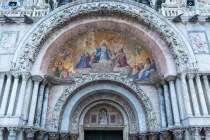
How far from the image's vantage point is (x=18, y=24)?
28.7 feet

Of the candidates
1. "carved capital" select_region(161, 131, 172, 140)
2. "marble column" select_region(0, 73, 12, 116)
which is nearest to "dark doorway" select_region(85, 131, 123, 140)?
"carved capital" select_region(161, 131, 172, 140)

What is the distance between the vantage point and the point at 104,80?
8.88 m

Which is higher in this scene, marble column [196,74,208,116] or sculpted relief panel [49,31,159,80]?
sculpted relief panel [49,31,159,80]

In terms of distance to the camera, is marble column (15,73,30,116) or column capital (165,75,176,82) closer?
marble column (15,73,30,116)

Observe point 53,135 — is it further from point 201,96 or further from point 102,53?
point 201,96

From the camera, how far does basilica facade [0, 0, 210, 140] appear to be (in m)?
7.58

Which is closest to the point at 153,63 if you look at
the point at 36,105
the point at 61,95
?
the point at 61,95

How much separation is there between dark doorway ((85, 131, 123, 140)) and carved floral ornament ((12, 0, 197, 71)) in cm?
399

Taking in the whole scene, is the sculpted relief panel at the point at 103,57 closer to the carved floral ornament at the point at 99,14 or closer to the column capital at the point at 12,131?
the carved floral ornament at the point at 99,14

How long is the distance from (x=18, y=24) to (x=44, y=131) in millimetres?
4810

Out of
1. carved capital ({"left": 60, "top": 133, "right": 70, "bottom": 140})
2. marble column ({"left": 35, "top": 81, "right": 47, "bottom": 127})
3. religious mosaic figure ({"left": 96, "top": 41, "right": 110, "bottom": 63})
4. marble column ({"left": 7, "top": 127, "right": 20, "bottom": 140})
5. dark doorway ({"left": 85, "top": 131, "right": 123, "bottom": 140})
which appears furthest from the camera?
religious mosaic figure ({"left": 96, "top": 41, "right": 110, "bottom": 63})

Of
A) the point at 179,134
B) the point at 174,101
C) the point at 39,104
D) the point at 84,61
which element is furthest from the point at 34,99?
the point at 179,134

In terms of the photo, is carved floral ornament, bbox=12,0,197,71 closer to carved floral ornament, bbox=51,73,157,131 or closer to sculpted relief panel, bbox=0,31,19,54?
sculpted relief panel, bbox=0,31,19,54

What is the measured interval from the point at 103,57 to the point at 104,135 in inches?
144
